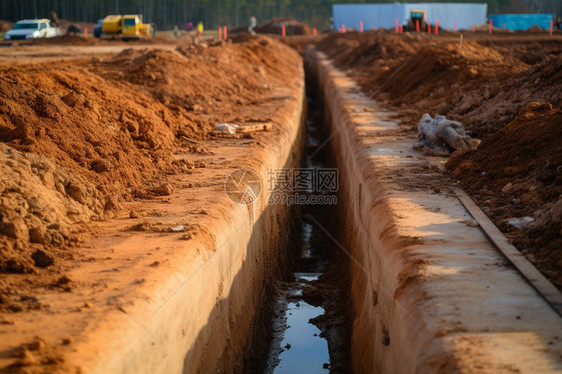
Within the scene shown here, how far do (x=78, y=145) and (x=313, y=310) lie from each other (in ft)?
11.6

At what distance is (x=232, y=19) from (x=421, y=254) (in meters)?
65.0

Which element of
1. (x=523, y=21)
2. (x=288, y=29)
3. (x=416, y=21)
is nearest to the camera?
(x=416, y=21)

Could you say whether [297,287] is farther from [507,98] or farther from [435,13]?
[435,13]

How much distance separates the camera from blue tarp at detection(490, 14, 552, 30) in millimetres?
42906

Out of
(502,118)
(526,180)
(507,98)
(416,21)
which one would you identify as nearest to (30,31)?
(416,21)

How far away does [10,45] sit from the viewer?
28.5 m

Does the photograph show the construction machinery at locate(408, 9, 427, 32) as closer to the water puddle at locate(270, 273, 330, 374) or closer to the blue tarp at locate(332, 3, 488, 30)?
the blue tarp at locate(332, 3, 488, 30)

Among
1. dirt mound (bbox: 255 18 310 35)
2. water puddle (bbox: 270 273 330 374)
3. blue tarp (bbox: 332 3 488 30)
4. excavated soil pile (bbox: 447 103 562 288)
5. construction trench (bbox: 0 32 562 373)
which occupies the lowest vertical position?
water puddle (bbox: 270 273 330 374)

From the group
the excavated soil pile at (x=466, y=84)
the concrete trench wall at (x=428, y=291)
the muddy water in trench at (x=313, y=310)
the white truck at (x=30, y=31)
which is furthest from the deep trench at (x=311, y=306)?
the white truck at (x=30, y=31)

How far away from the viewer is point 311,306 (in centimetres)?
880

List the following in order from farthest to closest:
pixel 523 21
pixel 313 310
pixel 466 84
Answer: pixel 523 21 < pixel 466 84 < pixel 313 310

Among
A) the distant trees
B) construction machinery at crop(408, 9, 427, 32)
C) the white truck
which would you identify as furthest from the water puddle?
the distant trees

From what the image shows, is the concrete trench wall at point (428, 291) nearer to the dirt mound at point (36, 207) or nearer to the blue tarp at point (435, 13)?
the dirt mound at point (36, 207)

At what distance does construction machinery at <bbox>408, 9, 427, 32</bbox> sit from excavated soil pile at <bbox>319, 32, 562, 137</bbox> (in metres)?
19.4
